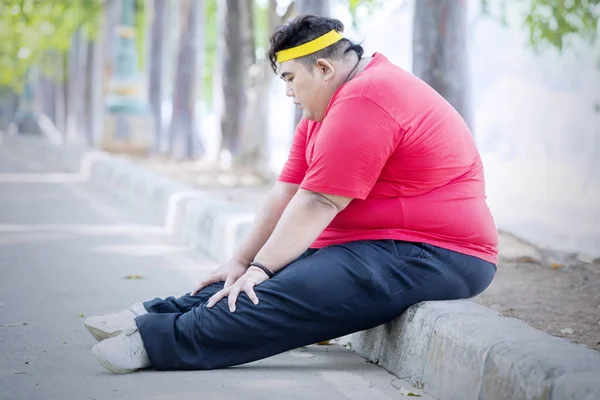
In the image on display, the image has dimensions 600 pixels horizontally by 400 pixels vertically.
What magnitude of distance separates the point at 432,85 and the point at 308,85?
3.12 metres

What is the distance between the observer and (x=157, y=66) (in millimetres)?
20922

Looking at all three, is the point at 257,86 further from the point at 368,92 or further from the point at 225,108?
the point at 368,92

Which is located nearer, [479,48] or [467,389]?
[467,389]

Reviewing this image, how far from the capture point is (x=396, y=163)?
367 centimetres

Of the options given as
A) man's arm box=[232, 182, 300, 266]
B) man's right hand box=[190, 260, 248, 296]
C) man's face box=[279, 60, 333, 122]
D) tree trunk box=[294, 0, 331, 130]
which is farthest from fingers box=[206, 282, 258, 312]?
tree trunk box=[294, 0, 331, 130]

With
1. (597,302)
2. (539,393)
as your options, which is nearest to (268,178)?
(597,302)

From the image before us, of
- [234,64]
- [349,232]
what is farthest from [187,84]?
[349,232]

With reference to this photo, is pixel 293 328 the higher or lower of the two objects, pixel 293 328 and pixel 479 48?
the lower

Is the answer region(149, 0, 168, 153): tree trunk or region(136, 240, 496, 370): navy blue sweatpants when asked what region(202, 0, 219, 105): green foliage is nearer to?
region(149, 0, 168, 153): tree trunk

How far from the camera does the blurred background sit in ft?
23.9

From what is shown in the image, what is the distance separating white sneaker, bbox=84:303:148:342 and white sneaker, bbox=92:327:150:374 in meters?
0.28

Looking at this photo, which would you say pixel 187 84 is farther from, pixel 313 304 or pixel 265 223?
pixel 313 304

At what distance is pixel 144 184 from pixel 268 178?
272 cm

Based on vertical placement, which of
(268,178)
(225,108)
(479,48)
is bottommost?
(268,178)
